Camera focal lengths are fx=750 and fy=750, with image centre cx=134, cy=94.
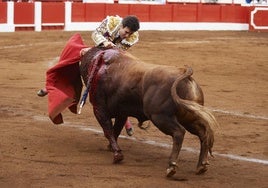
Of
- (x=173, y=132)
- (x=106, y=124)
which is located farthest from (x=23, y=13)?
(x=173, y=132)

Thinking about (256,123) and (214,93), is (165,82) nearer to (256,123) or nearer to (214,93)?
(256,123)

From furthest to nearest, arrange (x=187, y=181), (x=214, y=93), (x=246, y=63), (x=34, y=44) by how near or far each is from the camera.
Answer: (x=34, y=44), (x=246, y=63), (x=214, y=93), (x=187, y=181)

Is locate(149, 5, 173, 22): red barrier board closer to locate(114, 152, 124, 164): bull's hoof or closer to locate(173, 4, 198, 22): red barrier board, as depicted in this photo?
locate(173, 4, 198, 22): red barrier board

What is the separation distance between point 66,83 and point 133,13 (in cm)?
1830

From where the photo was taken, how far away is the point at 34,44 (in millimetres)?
17906

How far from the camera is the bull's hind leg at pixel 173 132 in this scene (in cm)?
562

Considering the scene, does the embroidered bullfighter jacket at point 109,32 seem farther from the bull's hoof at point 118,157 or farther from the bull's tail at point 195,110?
the bull's tail at point 195,110

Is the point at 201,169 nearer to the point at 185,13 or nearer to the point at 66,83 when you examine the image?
the point at 66,83

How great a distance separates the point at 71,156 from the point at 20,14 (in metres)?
15.8

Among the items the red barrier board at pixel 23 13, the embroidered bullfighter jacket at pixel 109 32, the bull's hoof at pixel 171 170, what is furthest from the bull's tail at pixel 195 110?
the red barrier board at pixel 23 13

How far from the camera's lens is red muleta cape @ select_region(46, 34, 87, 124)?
22.8ft

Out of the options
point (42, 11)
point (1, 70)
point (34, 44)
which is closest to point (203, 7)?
point (42, 11)

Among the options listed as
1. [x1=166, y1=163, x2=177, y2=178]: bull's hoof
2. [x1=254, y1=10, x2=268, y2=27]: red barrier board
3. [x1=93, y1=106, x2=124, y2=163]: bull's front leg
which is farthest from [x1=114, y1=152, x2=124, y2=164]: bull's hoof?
[x1=254, y1=10, x2=268, y2=27]: red barrier board

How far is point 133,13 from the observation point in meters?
25.3
